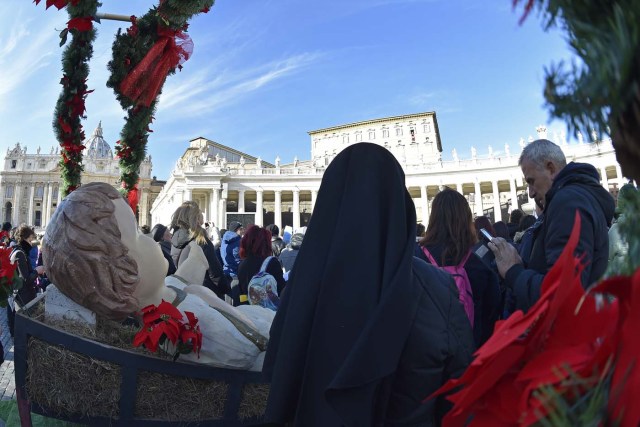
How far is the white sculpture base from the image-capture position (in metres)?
2.03

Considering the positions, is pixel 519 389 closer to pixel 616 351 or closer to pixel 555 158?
pixel 616 351

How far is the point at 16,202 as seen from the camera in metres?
76.9

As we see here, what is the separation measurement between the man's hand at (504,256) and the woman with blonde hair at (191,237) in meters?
3.55

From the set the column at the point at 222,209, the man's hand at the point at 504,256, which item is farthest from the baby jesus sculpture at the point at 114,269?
the column at the point at 222,209

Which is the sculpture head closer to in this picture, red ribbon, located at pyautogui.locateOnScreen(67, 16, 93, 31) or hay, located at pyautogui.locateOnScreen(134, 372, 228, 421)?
hay, located at pyautogui.locateOnScreen(134, 372, 228, 421)

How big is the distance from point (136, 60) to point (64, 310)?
2013 millimetres

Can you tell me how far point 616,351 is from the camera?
52 cm

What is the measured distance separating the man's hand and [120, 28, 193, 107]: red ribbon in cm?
268

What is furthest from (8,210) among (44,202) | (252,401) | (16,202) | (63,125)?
(252,401)

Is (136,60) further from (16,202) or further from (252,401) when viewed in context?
(16,202)

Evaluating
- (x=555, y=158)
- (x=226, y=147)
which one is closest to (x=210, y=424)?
(x=555, y=158)

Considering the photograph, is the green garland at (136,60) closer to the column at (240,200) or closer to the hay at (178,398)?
the hay at (178,398)

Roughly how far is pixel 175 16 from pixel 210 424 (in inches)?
107

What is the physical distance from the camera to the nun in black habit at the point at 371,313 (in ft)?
4.32
